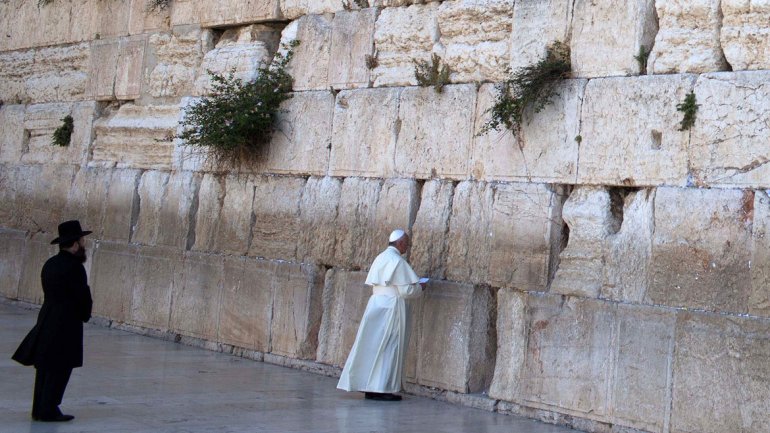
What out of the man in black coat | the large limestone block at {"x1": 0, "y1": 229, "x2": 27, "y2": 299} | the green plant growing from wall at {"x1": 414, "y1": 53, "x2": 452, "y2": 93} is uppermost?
the green plant growing from wall at {"x1": 414, "y1": 53, "x2": 452, "y2": 93}

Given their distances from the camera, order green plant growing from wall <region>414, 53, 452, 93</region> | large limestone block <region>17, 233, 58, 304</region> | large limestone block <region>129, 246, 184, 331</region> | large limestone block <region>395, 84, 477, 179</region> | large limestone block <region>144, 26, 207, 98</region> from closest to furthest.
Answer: large limestone block <region>395, 84, 477, 179</region>
green plant growing from wall <region>414, 53, 452, 93</region>
large limestone block <region>129, 246, 184, 331</region>
large limestone block <region>144, 26, 207, 98</region>
large limestone block <region>17, 233, 58, 304</region>

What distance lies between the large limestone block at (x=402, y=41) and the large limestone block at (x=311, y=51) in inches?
26.0

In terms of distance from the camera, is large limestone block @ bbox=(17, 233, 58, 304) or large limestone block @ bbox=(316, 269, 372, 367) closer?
large limestone block @ bbox=(316, 269, 372, 367)

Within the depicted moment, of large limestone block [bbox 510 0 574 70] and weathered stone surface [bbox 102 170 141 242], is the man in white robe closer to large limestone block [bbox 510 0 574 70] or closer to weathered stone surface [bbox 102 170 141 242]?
large limestone block [bbox 510 0 574 70]

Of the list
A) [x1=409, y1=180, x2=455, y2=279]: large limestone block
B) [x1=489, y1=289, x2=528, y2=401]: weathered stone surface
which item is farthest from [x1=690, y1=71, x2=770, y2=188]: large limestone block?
[x1=409, y1=180, x2=455, y2=279]: large limestone block

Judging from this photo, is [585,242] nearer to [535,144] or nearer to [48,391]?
[535,144]

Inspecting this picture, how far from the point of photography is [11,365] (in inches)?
383

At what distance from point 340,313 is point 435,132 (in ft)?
6.15

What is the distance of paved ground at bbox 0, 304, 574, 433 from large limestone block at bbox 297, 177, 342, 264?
1.11m

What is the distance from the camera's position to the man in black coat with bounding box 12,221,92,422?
7391mm

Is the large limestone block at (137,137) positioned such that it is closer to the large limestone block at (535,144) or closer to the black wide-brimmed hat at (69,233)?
the large limestone block at (535,144)

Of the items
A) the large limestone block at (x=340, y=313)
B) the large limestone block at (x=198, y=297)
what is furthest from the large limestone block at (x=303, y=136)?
the large limestone block at (x=198, y=297)

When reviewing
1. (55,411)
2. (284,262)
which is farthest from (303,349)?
(55,411)

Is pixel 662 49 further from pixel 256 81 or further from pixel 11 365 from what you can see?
pixel 11 365
